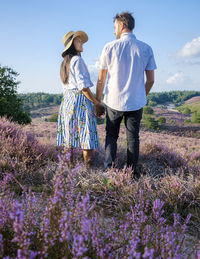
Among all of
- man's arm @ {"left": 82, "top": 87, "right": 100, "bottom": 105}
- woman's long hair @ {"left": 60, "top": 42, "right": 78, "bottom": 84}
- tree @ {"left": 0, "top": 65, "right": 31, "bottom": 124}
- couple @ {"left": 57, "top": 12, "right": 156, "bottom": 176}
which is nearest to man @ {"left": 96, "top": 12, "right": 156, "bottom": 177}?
couple @ {"left": 57, "top": 12, "right": 156, "bottom": 176}

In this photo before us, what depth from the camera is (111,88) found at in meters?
3.52

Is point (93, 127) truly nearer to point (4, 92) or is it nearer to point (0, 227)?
point (0, 227)

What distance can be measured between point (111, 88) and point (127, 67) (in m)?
0.39

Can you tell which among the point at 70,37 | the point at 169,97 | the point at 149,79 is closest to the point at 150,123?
the point at 149,79

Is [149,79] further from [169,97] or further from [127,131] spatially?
[169,97]

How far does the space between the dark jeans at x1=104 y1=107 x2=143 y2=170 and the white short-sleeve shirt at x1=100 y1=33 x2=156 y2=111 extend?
0.14 m

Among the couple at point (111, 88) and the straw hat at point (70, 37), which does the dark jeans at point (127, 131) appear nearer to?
the couple at point (111, 88)

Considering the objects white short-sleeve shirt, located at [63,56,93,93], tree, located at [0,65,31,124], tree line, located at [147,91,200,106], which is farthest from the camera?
tree line, located at [147,91,200,106]

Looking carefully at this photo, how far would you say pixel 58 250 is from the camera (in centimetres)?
137

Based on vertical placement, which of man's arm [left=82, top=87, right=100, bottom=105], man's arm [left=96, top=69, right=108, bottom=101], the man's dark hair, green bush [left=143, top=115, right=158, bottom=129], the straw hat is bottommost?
green bush [left=143, top=115, right=158, bottom=129]

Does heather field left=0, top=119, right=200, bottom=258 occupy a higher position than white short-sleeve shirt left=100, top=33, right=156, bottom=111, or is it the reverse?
white short-sleeve shirt left=100, top=33, right=156, bottom=111

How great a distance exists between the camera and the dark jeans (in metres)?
3.52

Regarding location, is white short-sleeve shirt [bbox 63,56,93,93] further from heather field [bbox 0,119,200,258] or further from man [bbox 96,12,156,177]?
heather field [bbox 0,119,200,258]

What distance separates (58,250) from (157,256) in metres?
0.63
